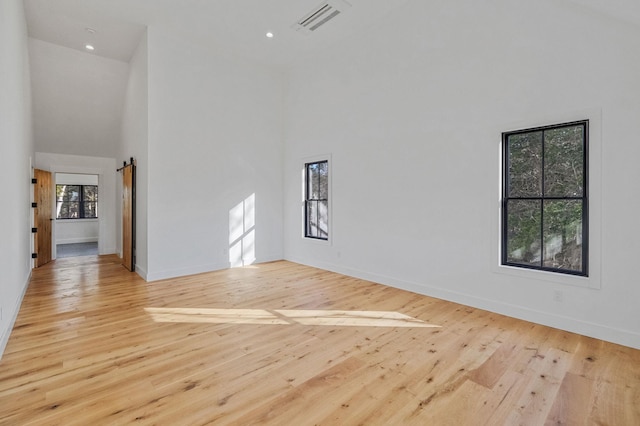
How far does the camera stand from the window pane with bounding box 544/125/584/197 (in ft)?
10.2

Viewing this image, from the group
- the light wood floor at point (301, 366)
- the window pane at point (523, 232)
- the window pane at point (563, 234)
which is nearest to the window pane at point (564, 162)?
the window pane at point (563, 234)

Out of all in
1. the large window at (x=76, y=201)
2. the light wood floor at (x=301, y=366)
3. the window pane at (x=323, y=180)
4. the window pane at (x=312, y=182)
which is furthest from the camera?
the large window at (x=76, y=201)

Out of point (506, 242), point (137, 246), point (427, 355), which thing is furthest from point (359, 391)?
point (137, 246)

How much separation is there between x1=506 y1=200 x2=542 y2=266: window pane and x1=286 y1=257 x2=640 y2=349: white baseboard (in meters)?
0.54

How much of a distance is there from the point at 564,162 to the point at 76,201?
1329 centimetres

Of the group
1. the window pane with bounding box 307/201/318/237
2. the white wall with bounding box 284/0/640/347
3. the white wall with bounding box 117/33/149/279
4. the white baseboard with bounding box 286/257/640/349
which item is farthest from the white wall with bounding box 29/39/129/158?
the white baseboard with bounding box 286/257/640/349

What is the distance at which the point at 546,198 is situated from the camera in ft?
10.8

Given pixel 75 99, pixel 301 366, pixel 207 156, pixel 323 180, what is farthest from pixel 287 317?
pixel 75 99

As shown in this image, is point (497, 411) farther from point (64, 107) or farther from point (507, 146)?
point (64, 107)

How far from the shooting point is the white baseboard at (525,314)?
2814 mm

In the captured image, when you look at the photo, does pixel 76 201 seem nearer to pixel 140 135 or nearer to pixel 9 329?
pixel 140 135

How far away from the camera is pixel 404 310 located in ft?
12.2

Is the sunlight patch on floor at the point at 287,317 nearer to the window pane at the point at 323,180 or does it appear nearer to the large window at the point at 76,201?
the window pane at the point at 323,180

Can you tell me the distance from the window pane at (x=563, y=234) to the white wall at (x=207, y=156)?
191 inches
